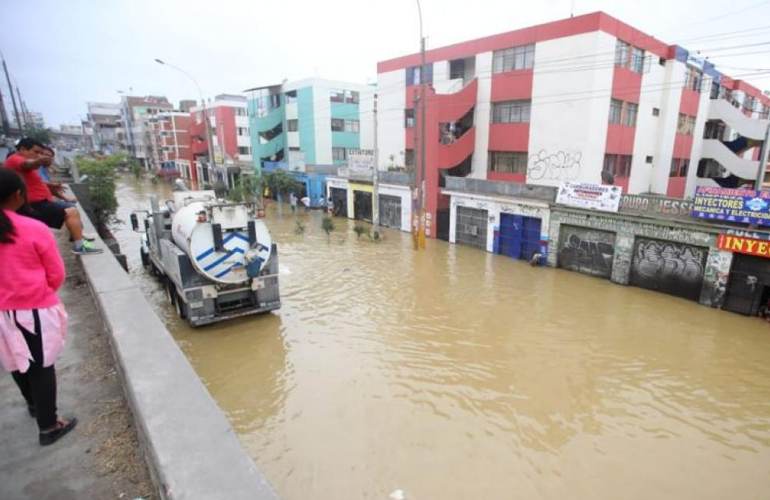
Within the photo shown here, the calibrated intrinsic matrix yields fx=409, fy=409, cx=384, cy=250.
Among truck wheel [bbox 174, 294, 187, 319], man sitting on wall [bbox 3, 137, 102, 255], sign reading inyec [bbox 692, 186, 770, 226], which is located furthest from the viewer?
sign reading inyec [bbox 692, 186, 770, 226]

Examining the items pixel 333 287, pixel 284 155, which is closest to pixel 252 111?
pixel 284 155

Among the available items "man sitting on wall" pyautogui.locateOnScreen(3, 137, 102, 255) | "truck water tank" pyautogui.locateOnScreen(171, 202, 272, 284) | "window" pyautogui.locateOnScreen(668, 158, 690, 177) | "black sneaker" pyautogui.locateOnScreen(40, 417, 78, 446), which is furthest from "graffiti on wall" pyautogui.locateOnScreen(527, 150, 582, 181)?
"black sneaker" pyautogui.locateOnScreen(40, 417, 78, 446)

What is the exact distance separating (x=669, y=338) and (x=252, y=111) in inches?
1667

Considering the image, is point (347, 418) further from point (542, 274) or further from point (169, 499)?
point (542, 274)

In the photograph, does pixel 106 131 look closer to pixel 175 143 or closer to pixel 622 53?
pixel 175 143

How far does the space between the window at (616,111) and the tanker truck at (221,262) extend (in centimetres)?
1854

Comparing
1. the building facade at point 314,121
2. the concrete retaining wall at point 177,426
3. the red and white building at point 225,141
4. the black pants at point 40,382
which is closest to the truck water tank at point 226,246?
the concrete retaining wall at point 177,426

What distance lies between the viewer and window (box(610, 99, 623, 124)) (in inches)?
807

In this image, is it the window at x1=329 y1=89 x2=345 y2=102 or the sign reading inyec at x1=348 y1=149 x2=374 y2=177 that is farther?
the window at x1=329 y1=89 x2=345 y2=102

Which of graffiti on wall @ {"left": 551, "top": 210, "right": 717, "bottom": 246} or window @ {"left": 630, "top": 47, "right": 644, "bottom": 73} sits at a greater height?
window @ {"left": 630, "top": 47, "right": 644, "bottom": 73}

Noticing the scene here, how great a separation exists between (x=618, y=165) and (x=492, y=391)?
18.8m

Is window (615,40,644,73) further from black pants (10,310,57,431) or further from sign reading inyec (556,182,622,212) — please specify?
black pants (10,310,57,431)

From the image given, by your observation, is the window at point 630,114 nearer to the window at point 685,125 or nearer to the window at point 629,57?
the window at point 629,57

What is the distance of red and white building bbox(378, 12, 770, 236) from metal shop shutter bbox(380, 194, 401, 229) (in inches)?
116
